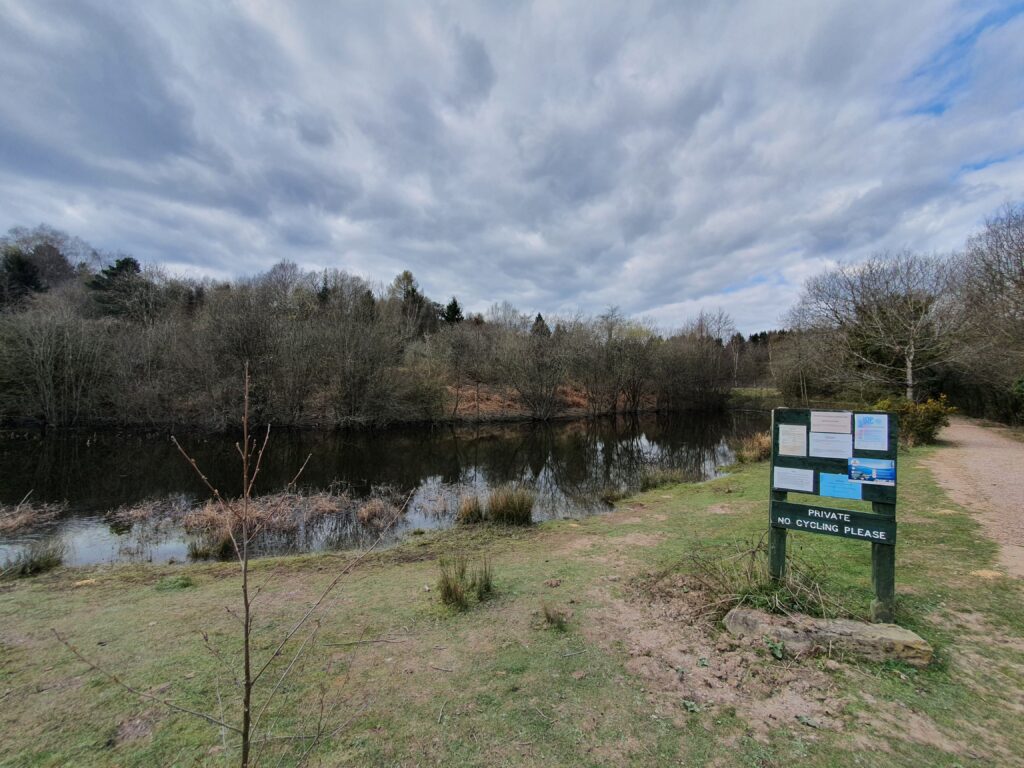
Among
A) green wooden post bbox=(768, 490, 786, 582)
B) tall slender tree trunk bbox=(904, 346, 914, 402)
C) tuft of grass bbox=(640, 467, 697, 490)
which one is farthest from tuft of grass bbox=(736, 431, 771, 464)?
green wooden post bbox=(768, 490, 786, 582)

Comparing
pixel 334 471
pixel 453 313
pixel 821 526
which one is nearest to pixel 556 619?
pixel 821 526

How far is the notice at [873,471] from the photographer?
3.53m

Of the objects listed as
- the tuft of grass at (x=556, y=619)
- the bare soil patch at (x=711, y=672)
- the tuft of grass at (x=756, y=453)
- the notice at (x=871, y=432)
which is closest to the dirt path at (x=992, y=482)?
the notice at (x=871, y=432)

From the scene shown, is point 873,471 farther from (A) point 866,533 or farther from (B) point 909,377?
(B) point 909,377

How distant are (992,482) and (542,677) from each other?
11.1m

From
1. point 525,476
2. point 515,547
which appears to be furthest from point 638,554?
point 525,476

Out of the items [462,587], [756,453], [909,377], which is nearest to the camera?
[462,587]

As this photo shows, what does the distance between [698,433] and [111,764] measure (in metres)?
30.0

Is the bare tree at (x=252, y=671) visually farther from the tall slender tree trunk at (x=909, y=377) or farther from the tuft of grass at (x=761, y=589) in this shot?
the tall slender tree trunk at (x=909, y=377)

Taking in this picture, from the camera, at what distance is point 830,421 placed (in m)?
3.75

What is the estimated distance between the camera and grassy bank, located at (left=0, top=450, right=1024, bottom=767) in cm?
247

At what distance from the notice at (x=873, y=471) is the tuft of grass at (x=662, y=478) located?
968 cm

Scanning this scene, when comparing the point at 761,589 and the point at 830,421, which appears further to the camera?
the point at 761,589

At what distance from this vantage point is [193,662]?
348cm
